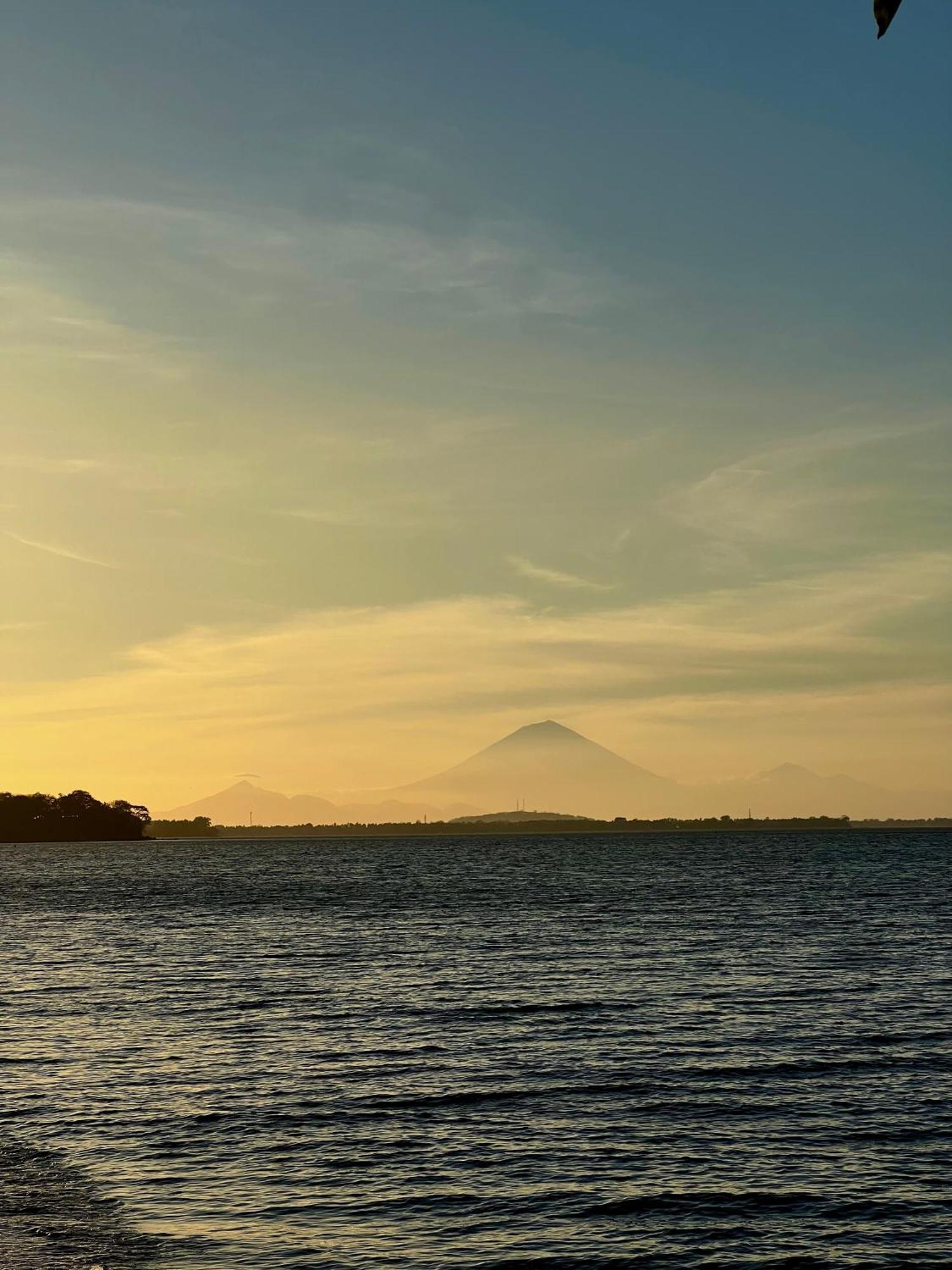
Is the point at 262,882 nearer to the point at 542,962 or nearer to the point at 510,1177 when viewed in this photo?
the point at 542,962

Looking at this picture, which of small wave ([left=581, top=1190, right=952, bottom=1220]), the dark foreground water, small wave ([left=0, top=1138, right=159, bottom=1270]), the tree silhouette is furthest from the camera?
small wave ([left=581, top=1190, right=952, bottom=1220])

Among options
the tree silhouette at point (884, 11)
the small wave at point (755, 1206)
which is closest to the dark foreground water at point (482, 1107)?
the small wave at point (755, 1206)

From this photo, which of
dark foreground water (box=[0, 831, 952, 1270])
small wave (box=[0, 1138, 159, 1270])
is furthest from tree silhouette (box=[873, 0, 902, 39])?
small wave (box=[0, 1138, 159, 1270])

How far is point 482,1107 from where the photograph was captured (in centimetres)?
3419

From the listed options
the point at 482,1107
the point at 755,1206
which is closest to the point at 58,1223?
the point at 482,1107

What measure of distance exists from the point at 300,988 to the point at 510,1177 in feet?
106

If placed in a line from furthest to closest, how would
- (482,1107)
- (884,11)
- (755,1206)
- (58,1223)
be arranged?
(482,1107) → (755,1206) → (58,1223) → (884,11)

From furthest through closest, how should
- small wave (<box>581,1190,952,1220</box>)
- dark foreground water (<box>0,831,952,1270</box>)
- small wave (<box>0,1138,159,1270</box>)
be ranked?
small wave (<box>581,1190,952,1220</box>) → dark foreground water (<box>0,831,952,1270</box>) → small wave (<box>0,1138,159,1270</box>)

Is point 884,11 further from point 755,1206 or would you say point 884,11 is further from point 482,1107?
point 482,1107

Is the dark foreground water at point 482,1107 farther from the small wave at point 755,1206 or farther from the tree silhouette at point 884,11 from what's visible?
the tree silhouette at point 884,11

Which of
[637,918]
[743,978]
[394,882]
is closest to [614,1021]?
[743,978]

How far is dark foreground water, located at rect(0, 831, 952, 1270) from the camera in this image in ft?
78.8

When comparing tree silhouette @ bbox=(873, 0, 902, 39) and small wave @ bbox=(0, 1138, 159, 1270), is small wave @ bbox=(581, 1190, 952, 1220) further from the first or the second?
tree silhouette @ bbox=(873, 0, 902, 39)

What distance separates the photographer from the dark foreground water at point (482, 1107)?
2402 cm
